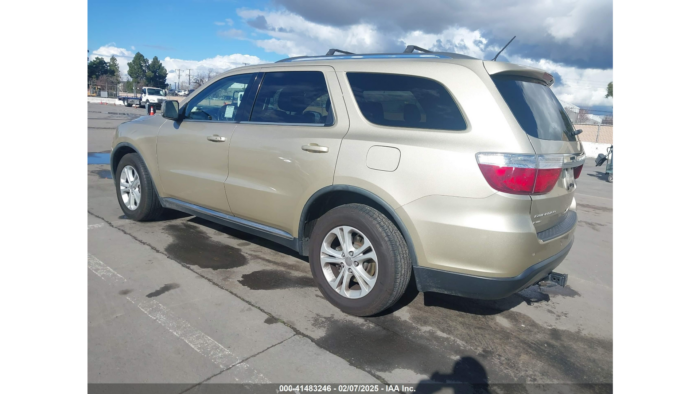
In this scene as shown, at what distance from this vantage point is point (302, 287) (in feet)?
12.3

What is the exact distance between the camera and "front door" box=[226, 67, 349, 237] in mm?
3338

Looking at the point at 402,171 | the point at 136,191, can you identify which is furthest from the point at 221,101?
the point at 402,171

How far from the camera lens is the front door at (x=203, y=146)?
13.5 ft

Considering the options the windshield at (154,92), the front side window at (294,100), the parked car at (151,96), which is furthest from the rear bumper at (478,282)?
the windshield at (154,92)

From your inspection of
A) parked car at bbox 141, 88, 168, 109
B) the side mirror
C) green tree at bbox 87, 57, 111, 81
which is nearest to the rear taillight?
the side mirror

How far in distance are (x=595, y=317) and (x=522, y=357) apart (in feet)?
3.80

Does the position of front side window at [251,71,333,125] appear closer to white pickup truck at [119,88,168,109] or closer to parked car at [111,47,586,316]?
parked car at [111,47,586,316]

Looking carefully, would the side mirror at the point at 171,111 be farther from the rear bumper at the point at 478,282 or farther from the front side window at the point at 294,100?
the rear bumper at the point at 478,282

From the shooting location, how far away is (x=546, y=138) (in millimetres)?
2861

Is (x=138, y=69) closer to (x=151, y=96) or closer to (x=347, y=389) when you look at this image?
(x=151, y=96)

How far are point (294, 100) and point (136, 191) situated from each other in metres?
2.58
